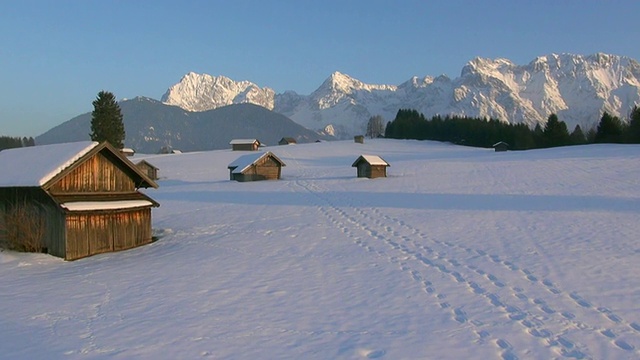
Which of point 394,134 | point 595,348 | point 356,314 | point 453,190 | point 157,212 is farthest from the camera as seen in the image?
point 394,134

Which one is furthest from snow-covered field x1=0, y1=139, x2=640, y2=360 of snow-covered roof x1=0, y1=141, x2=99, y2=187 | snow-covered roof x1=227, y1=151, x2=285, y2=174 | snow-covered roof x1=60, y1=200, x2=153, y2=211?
snow-covered roof x1=227, y1=151, x2=285, y2=174

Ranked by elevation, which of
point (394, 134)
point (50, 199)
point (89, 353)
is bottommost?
point (89, 353)

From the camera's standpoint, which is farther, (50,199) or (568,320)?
(50,199)

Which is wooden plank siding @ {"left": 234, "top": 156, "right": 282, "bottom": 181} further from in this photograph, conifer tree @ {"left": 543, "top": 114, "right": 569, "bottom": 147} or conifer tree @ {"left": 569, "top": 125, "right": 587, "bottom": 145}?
conifer tree @ {"left": 569, "top": 125, "right": 587, "bottom": 145}

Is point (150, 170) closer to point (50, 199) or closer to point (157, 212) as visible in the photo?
point (157, 212)

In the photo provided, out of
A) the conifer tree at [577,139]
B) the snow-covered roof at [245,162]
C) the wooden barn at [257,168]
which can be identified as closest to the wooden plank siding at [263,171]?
the wooden barn at [257,168]

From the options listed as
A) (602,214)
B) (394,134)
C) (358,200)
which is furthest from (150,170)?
(394,134)

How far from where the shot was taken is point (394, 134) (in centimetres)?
14412

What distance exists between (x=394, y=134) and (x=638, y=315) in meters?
135

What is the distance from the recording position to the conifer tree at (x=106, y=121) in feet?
211

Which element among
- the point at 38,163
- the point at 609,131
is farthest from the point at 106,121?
the point at 609,131

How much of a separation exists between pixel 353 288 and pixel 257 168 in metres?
44.4

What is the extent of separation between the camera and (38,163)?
21.1 m

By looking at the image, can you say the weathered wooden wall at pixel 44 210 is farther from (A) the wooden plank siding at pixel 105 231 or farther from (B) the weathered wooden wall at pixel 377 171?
(B) the weathered wooden wall at pixel 377 171
